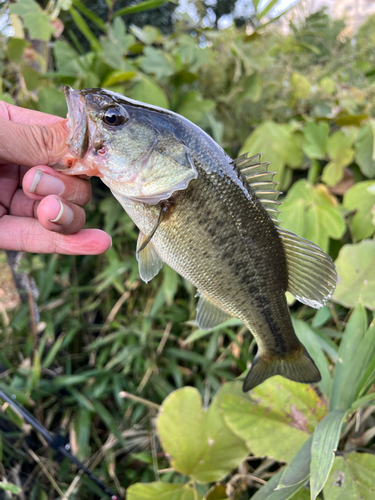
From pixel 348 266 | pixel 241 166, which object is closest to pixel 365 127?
pixel 348 266

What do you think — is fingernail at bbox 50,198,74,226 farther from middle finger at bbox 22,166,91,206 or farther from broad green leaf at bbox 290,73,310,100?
broad green leaf at bbox 290,73,310,100

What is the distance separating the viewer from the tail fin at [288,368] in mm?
781

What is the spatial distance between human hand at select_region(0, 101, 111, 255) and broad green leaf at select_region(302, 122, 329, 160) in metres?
1.03

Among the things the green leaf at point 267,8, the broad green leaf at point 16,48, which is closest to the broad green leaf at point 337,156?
the green leaf at point 267,8

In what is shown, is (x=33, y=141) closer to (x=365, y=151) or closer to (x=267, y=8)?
(x=267, y=8)

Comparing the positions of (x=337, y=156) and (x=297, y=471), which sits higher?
(x=337, y=156)

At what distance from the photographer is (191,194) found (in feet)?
2.15

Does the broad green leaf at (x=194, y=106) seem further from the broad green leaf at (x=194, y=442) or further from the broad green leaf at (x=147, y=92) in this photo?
the broad green leaf at (x=194, y=442)

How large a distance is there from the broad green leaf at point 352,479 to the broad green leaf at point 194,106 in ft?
4.20

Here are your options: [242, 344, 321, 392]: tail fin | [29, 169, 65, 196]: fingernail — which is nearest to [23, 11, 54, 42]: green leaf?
[29, 169, 65, 196]: fingernail

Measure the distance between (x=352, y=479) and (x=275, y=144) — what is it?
118 cm

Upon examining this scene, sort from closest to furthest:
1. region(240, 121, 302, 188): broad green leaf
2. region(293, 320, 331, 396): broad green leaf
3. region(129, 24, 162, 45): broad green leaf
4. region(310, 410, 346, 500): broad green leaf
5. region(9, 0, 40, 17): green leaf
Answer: region(310, 410, 346, 500): broad green leaf → region(293, 320, 331, 396): broad green leaf → region(9, 0, 40, 17): green leaf → region(240, 121, 302, 188): broad green leaf → region(129, 24, 162, 45): broad green leaf

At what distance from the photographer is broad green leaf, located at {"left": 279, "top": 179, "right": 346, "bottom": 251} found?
1271 mm

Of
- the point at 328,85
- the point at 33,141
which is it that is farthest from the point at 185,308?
the point at 328,85
